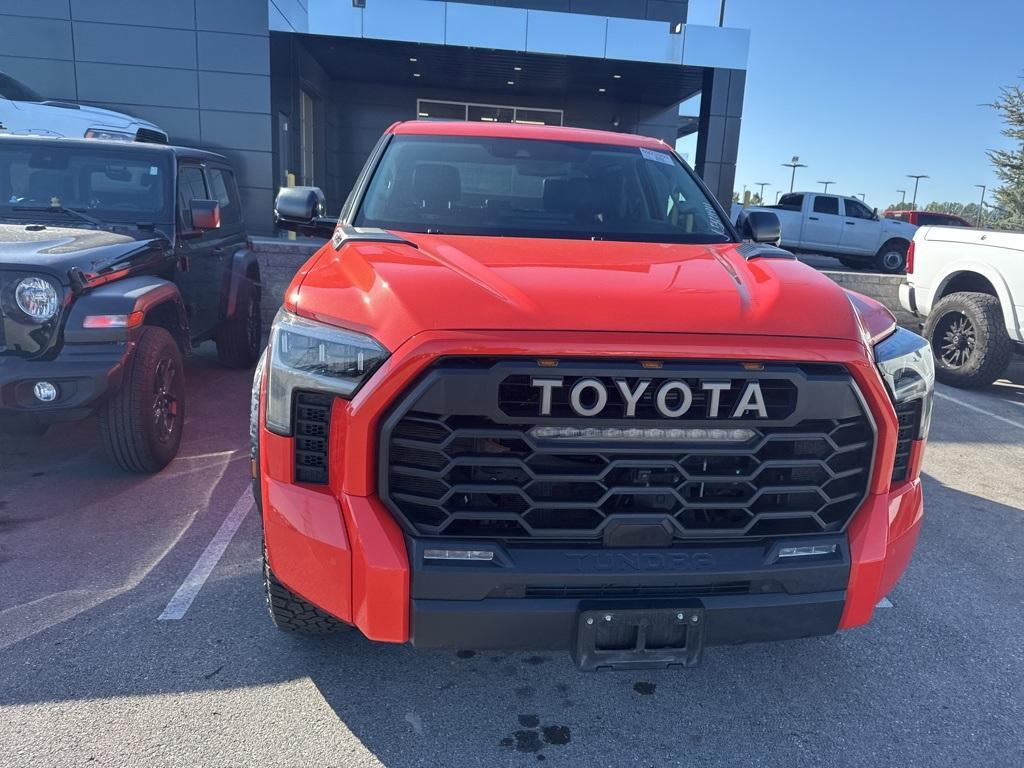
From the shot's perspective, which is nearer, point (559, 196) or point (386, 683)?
→ point (386, 683)

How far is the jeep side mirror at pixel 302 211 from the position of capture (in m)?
3.61

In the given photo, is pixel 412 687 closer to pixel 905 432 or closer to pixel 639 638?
pixel 639 638

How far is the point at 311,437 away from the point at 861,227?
1887cm

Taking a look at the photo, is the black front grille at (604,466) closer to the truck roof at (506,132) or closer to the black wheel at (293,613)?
the black wheel at (293,613)

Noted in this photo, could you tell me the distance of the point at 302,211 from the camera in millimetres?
3596

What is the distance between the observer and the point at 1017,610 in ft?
10.7

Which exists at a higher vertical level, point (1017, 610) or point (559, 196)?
point (559, 196)

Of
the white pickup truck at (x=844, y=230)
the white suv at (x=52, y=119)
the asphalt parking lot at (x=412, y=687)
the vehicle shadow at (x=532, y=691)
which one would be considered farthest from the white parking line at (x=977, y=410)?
the white pickup truck at (x=844, y=230)

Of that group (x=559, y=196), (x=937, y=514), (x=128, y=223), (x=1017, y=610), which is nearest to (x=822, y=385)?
(x=559, y=196)

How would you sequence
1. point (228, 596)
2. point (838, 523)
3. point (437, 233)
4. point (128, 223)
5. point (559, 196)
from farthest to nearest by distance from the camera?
1. point (128, 223)
2. point (559, 196)
3. point (228, 596)
4. point (437, 233)
5. point (838, 523)

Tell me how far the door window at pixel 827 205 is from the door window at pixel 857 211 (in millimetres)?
275

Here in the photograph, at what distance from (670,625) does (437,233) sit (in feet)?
5.57

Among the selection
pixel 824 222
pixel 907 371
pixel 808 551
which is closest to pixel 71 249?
pixel 808 551

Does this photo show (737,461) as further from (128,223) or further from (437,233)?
(128,223)
